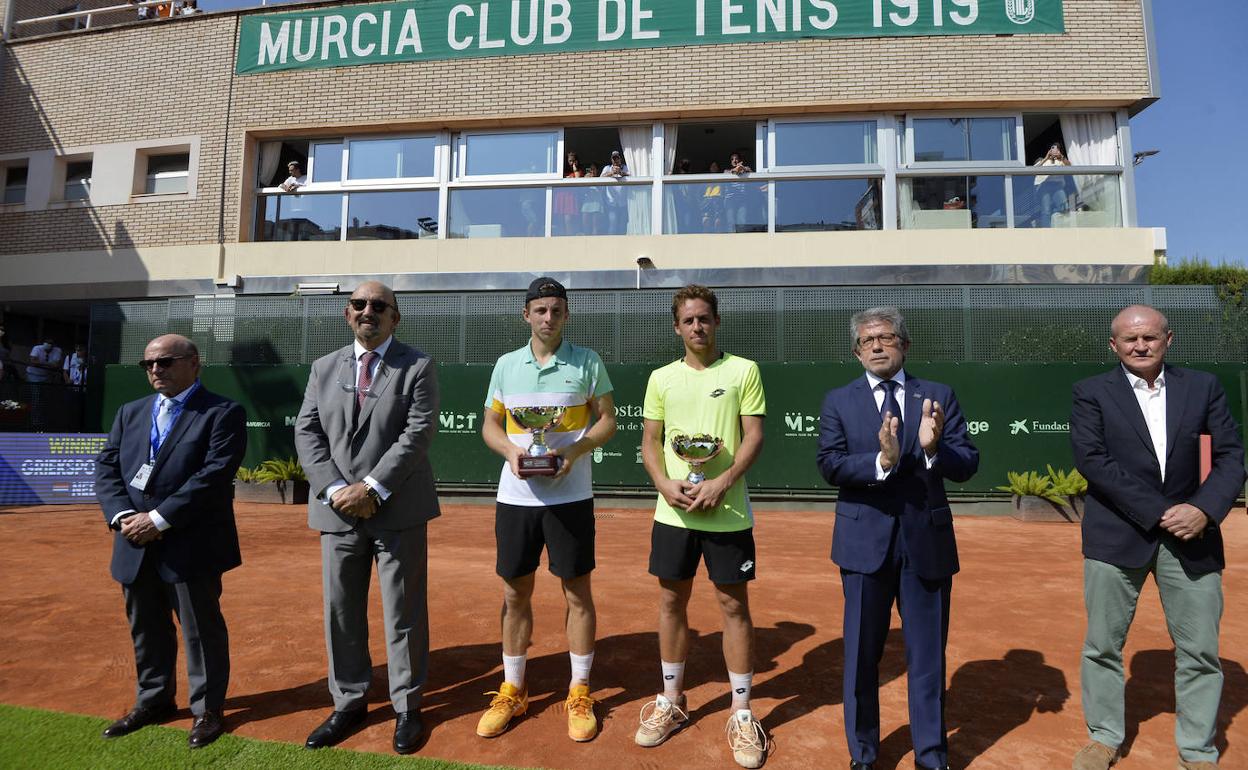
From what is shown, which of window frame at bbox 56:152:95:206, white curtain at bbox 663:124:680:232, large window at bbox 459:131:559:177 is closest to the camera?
white curtain at bbox 663:124:680:232

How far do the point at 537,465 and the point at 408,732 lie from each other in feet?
4.41

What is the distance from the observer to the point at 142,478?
321cm

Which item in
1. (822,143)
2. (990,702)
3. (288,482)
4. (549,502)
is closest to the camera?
(549,502)

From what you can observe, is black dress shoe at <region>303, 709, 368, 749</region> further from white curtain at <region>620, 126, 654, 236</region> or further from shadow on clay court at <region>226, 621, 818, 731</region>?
white curtain at <region>620, 126, 654, 236</region>

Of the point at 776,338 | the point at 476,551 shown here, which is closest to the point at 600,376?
the point at 476,551

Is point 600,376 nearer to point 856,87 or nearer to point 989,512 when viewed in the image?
point 989,512

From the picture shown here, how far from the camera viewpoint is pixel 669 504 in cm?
322

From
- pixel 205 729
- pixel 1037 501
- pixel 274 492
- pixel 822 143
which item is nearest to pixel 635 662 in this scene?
pixel 205 729

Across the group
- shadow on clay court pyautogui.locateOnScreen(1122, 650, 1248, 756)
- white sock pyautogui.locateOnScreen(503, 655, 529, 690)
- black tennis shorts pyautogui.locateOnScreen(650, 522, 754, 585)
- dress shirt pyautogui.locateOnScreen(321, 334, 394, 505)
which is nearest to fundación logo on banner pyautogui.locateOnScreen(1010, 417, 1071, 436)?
shadow on clay court pyautogui.locateOnScreen(1122, 650, 1248, 756)

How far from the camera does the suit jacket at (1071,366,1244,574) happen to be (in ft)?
9.19

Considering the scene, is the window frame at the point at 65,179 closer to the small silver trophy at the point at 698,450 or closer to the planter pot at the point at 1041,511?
the small silver trophy at the point at 698,450

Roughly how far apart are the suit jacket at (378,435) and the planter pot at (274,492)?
8304 millimetres

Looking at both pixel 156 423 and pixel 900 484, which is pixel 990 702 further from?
pixel 156 423

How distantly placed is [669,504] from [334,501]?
157 cm
